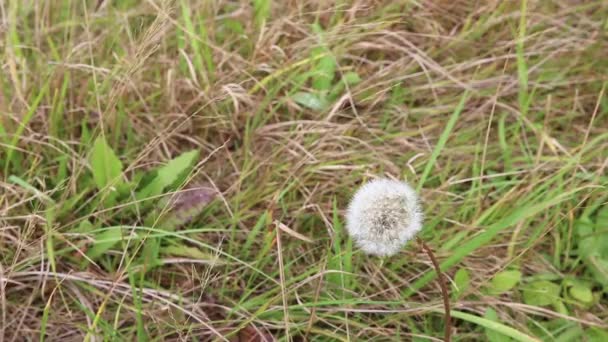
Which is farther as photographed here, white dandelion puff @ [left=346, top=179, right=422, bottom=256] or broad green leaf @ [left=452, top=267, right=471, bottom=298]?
broad green leaf @ [left=452, top=267, right=471, bottom=298]

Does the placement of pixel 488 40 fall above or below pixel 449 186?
above

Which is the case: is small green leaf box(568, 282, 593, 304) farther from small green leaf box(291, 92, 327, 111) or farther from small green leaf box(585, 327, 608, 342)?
small green leaf box(291, 92, 327, 111)

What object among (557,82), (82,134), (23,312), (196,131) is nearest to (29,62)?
(82,134)

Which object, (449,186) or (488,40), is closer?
(449,186)

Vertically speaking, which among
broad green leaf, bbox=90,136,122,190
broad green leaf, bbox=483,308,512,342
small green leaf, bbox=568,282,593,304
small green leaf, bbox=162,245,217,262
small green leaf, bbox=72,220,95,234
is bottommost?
small green leaf, bbox=568,282,593,304

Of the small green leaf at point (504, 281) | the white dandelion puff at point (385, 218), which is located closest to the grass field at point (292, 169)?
the small green leaf at point (504, 281)

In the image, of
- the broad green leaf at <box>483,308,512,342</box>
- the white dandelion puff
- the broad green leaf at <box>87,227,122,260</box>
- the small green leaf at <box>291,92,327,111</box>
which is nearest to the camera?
the white dandelion puff

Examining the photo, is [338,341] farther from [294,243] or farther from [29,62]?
[29,62]

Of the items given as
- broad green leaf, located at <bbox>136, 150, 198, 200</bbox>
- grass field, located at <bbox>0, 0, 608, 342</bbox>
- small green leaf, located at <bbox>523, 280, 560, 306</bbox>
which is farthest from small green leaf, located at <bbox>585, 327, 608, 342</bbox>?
broad green leaf, located at <bbox>136, 150, 198, 200</bbox>
